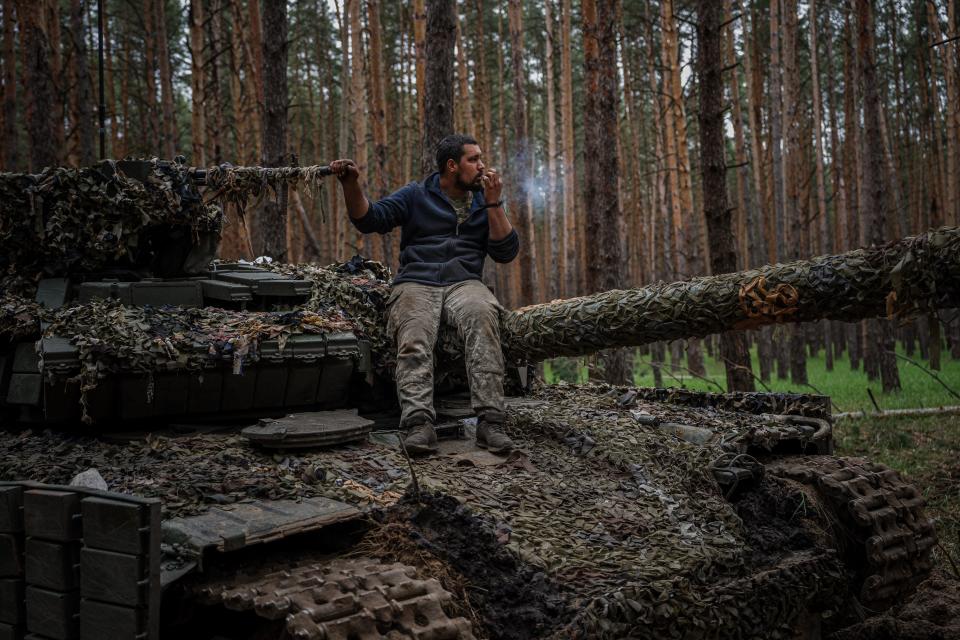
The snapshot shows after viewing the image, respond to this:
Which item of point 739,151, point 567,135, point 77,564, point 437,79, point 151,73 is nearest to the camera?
point 77,564

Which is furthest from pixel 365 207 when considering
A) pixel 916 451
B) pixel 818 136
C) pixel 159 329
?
pixel 818 136

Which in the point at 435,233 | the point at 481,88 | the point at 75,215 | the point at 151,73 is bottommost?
the point at 435,233

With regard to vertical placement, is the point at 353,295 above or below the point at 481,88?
below

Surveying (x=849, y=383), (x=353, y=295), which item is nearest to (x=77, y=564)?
(x=353, y=295)

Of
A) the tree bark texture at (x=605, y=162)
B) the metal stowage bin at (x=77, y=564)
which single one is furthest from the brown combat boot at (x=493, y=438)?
the tree bark texture at (x=605, y=162)

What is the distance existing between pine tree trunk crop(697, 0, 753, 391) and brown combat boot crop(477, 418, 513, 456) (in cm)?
429

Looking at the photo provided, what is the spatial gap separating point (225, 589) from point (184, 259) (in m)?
2.43

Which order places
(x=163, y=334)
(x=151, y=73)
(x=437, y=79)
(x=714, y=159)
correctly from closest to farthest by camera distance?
1. (x=163, y=334)
2. (x=714, y=159)
3. (x=437, y=79)
4. (x=151, y=73)

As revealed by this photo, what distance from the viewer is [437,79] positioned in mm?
8750

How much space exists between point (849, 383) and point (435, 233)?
1437 centimetres

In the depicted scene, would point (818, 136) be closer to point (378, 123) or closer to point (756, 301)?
point (378, 123)

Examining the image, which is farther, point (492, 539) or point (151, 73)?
point (151, 73)

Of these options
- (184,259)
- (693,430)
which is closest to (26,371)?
(184,259)

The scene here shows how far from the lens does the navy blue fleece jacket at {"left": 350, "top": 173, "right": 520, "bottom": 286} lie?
15.4ft
